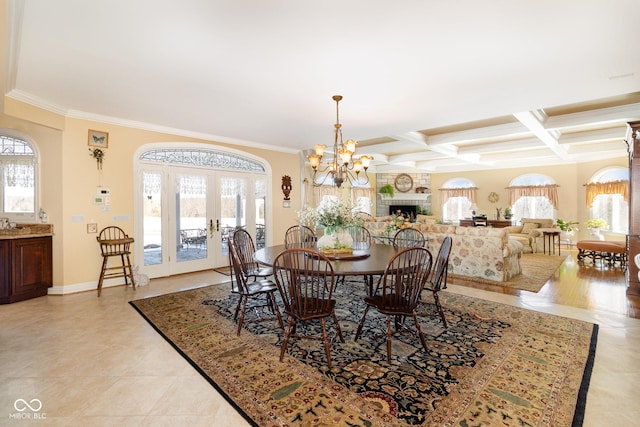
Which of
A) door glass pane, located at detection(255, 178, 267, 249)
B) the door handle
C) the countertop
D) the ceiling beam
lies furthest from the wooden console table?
the countertop

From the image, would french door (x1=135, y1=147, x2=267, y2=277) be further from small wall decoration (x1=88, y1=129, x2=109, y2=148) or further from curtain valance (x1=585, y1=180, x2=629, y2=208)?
curtain valance (x1=585, y1=180, x2=629, y2=208)

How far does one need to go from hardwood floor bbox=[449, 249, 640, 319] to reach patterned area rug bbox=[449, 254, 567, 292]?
104 mm

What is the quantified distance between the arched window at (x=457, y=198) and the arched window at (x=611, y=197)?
321 centimetres

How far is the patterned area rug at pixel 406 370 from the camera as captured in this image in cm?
186

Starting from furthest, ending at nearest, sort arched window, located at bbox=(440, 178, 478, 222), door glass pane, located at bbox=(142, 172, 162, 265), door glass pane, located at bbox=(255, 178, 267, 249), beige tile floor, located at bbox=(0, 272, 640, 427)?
arched window, located at bbox=(440, 178, 478, 222) → door glass pane, located at bbox=(255, 178, 267, 249) → door glass pane, located at bbox=(142, 172, 162, 265) → beige tile floor, located at bbox=(0, 272, 640, 427)

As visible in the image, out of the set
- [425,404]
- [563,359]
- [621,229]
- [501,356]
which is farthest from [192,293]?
[621,229]

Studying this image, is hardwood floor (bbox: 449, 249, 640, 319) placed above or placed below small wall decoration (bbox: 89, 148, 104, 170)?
below

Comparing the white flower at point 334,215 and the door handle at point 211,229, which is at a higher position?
the white flower at point 334,215

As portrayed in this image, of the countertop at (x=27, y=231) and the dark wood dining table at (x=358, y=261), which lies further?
the countertop at (x=27, y=231)

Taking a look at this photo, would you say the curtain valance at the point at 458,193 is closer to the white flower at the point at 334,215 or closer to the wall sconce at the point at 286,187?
the wall sconce at the point at 286,187

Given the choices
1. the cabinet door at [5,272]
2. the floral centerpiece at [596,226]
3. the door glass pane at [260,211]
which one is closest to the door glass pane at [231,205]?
the door glass pane at [260,211]

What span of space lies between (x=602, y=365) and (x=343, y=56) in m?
3.36

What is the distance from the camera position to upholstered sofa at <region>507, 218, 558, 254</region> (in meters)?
7.90

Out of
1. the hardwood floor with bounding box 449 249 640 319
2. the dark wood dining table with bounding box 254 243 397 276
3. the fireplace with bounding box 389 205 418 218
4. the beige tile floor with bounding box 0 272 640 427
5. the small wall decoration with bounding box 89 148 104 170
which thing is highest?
the small wall decoration with bounding box 89 148 104 170
